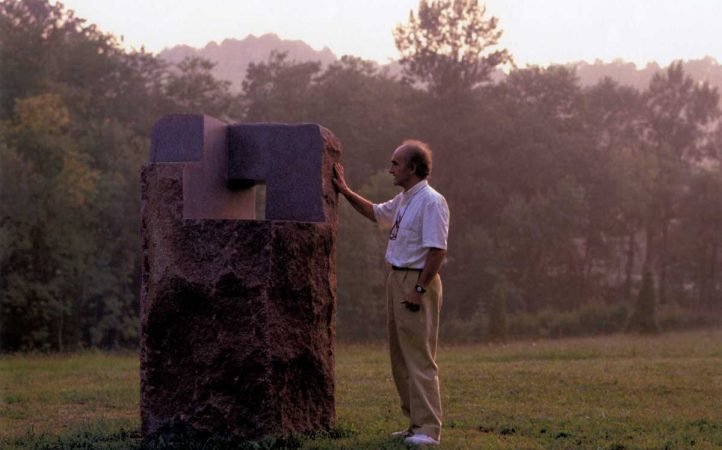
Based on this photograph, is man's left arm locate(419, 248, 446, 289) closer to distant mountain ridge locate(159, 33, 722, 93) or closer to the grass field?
the grass field

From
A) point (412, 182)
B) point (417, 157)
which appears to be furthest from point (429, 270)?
point (417, 157)

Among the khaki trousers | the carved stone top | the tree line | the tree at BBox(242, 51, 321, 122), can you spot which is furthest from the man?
the tree at BBox(242, 51, 321, 122)

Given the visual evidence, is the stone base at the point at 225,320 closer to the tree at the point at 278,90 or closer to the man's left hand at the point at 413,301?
the man's left hand at the point at 413,301

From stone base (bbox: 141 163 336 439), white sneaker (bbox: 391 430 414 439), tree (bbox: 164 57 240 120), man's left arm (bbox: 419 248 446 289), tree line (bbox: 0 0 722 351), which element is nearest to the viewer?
man's left arm (bbox: 419 248 446 289)

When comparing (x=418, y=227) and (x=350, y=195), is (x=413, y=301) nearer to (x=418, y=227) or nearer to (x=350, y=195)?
(x=418, y=227)

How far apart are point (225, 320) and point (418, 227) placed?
1623 mm

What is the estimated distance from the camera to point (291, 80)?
56.1m

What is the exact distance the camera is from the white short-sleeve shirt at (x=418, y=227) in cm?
734

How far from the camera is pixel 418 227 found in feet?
24.5

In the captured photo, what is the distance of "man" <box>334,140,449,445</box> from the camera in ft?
24.2

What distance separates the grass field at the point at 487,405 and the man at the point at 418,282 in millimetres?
349

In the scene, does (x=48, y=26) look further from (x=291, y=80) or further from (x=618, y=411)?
(x=618, y=411)

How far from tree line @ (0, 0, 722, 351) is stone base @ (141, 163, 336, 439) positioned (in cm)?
2816

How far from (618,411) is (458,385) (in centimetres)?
261
